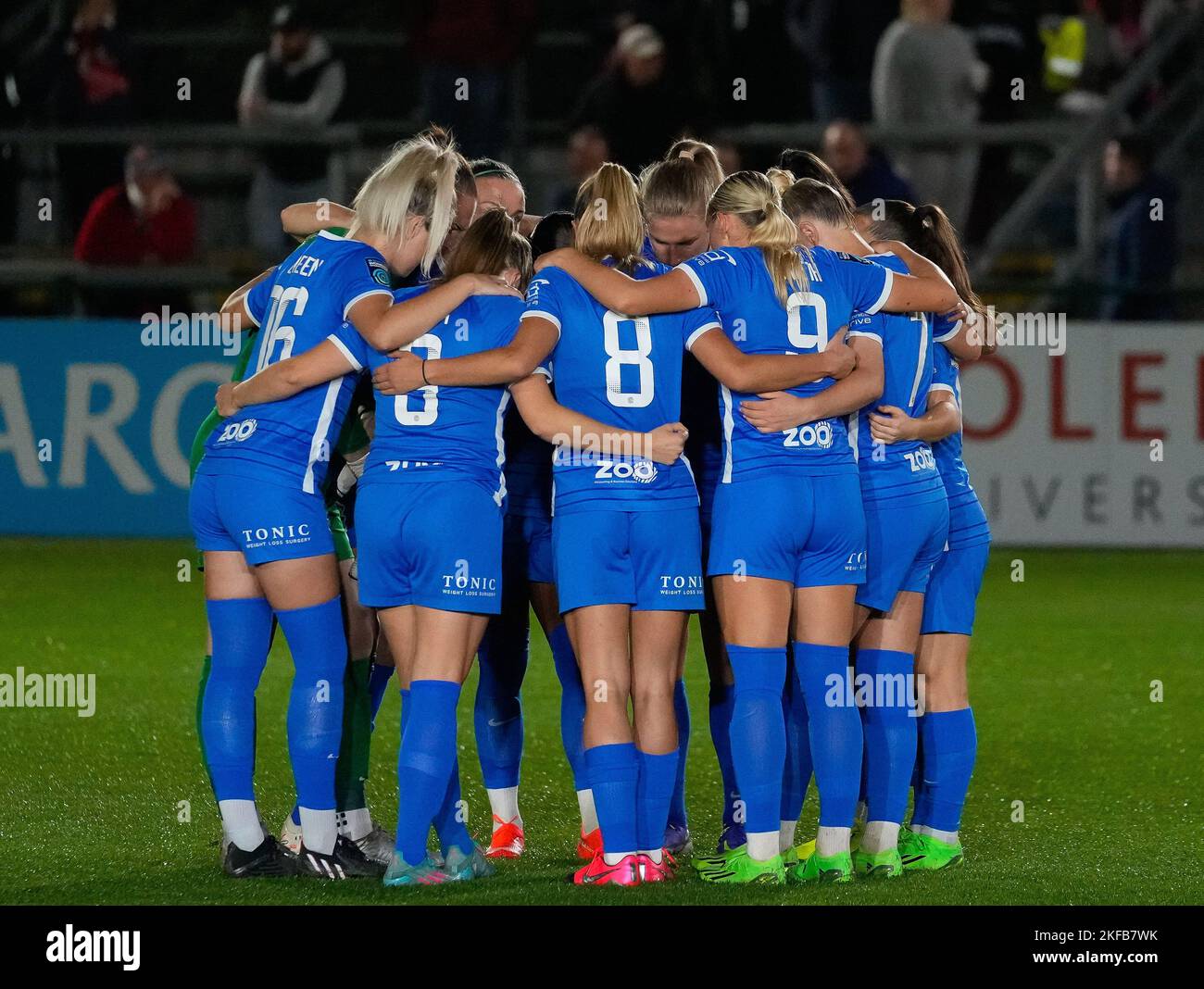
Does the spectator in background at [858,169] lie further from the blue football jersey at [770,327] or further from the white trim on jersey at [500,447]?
the white trim on jersey at [500,447]

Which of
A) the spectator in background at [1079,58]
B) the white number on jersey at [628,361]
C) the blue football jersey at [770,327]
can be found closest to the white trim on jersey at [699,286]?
the blue football jersey at [770,327]

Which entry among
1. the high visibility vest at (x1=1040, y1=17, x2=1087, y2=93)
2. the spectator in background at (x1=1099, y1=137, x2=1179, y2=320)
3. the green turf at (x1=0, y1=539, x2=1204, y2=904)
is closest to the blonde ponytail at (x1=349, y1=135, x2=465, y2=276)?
the green turf at (x1=0, y1=539, x2=1204, y2=904)

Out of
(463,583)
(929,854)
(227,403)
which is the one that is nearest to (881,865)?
(929,854)

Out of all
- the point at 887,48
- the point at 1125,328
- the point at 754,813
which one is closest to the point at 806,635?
the point at 754,813

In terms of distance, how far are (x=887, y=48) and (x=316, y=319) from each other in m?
9.26

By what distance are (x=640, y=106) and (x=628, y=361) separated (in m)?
8.52

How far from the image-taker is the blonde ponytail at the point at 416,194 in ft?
17.5

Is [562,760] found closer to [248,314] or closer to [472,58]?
[248,314]

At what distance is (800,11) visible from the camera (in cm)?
1421

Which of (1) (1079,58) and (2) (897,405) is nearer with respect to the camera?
(2) (897,405)

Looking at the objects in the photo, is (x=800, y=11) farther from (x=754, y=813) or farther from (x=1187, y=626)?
(x=754, y=813)

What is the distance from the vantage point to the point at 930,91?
13.9m

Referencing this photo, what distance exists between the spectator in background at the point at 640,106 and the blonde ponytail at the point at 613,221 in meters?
8.19

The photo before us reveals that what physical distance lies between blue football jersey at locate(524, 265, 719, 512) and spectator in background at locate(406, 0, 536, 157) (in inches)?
327
